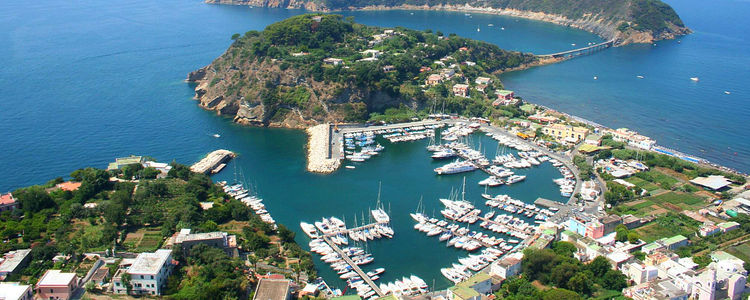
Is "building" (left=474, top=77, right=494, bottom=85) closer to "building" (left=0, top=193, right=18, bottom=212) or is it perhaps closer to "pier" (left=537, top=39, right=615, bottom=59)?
"pier" (left=537, top=39, right=615, bottom=59)

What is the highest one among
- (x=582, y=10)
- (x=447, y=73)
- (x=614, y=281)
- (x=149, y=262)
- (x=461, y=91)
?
(x=582, y=10)

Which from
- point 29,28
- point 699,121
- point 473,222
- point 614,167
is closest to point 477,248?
point 473,222

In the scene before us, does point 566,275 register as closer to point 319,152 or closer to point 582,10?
point 319,152

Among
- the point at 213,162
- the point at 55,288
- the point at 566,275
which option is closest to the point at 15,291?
the point at 55,288

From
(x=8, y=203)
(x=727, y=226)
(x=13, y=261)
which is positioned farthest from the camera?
(x=727, y=226)

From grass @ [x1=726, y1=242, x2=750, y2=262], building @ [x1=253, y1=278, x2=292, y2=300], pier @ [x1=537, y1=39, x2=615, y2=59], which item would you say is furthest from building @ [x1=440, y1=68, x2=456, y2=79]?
building @ [x1=253, y1=278, x2=292, y2=300]

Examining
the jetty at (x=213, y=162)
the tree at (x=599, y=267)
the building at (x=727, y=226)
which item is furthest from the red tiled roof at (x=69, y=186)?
the building at (x=727, y=226)

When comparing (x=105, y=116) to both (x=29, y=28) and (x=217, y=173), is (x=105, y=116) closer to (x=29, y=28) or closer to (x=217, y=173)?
(x=217, y=173)
